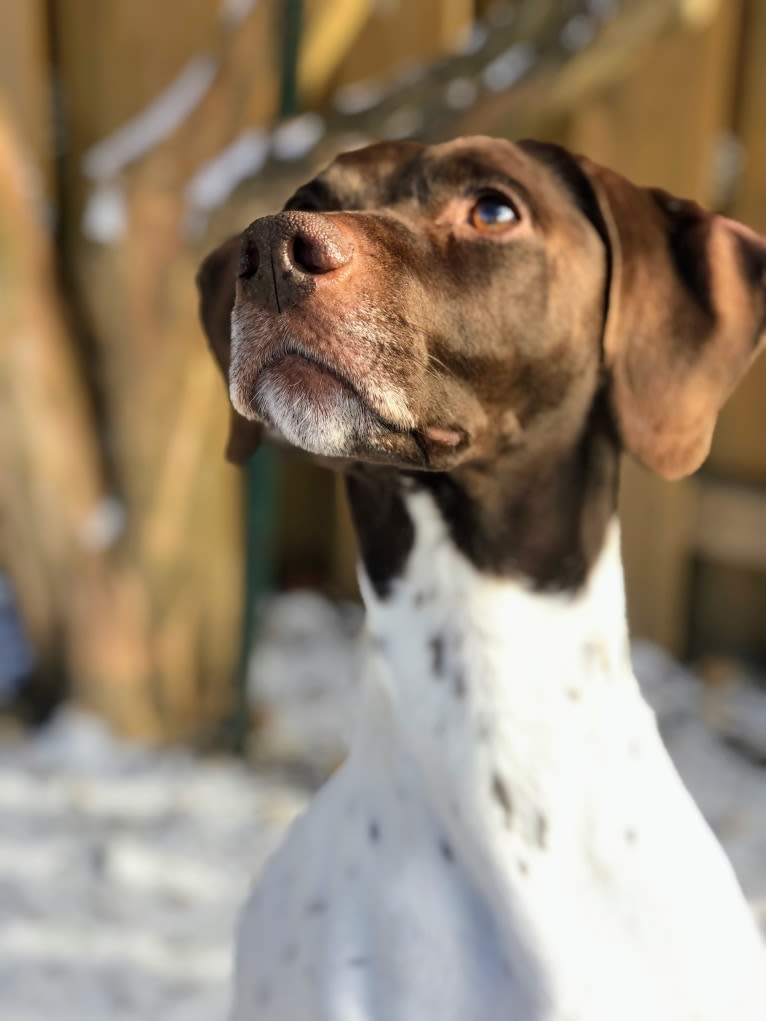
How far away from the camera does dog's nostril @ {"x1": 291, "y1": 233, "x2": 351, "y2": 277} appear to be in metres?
1.00

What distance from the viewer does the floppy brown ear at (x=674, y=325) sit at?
1284mm

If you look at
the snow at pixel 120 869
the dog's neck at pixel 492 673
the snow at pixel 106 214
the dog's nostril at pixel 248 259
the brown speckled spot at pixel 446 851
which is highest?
the dog's nostril at pixel 248 259

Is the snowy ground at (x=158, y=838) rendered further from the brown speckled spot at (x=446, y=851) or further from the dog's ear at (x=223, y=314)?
the dog's ear at (x=223, y=314)

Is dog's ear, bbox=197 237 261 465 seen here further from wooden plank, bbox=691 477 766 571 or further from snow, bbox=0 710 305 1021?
wooden plank, bbox=691 477 766 571

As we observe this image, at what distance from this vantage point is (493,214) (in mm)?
1251

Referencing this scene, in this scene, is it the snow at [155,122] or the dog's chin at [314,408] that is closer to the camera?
the dog's chin at [314,408]

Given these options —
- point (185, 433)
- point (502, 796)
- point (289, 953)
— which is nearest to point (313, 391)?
point (502, 796)

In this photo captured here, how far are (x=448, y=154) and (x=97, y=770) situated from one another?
1.98 metres

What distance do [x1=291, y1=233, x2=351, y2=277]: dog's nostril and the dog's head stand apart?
5 cm

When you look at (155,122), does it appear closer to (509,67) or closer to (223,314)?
(509,67)

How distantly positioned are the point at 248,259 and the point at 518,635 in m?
0.50

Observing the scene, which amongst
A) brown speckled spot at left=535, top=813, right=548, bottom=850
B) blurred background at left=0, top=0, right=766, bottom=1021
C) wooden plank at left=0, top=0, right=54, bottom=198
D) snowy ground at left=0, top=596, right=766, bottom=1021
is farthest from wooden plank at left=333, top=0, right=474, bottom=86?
brown speckled spot at left=535, top=813, right=548, bottom=850

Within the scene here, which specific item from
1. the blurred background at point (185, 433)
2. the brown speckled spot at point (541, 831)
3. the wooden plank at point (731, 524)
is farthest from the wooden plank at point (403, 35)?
the brown speckled spot at point (541, 831)

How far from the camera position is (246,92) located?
2.47m
